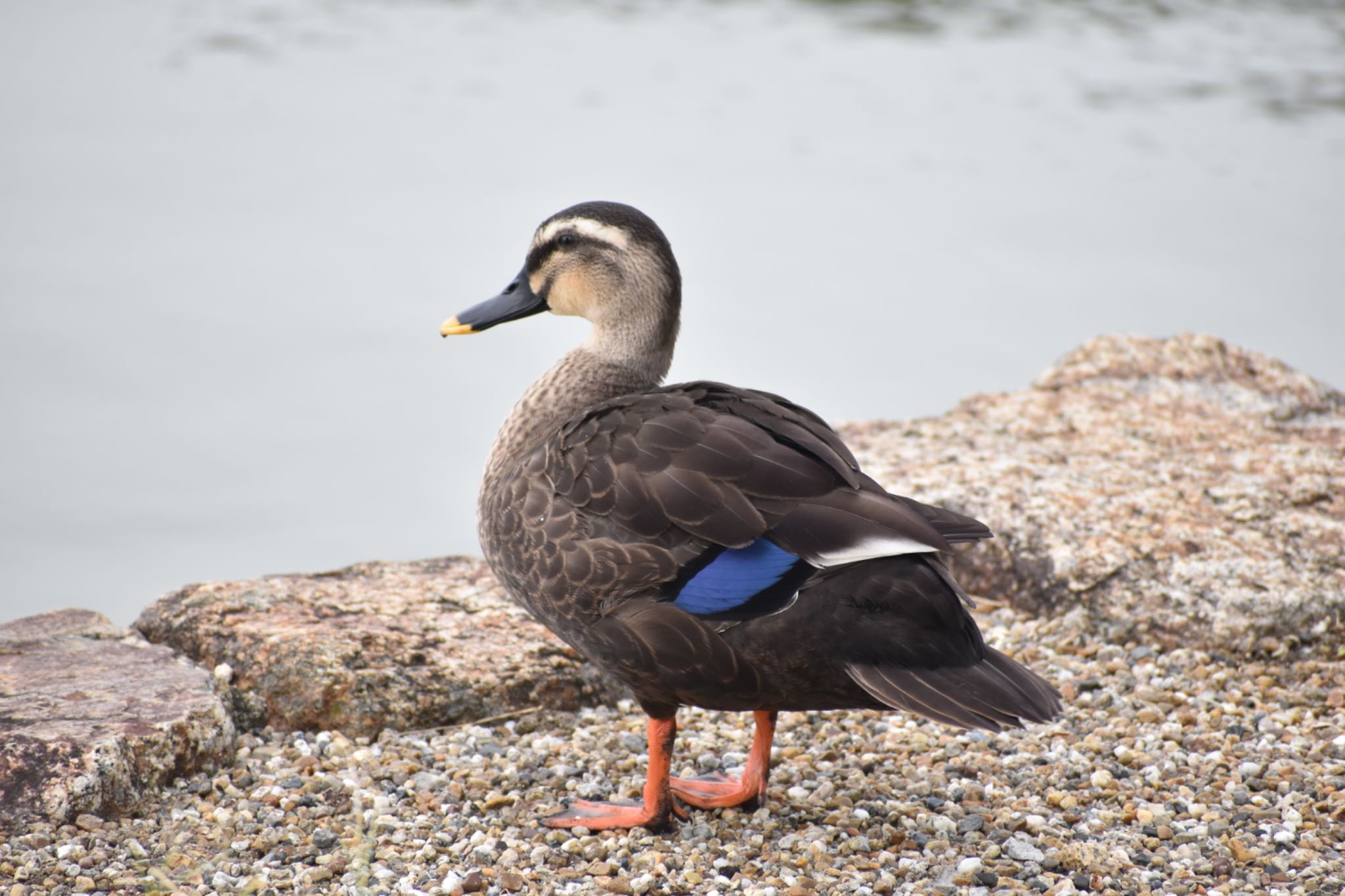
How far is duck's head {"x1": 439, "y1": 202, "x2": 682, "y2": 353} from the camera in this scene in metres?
3.87

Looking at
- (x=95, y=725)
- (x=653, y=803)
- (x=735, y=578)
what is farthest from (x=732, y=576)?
(x=95, y=725)

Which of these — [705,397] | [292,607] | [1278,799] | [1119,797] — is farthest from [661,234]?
[1278,799]

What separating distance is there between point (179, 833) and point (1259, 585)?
323 centimetres

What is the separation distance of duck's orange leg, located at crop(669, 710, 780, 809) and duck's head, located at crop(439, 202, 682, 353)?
1142 mm

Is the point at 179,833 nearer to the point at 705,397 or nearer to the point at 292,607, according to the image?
the point at 292,607

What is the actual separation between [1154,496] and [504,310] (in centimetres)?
236

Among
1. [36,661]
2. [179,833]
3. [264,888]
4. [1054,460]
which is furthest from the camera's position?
[1054,460]

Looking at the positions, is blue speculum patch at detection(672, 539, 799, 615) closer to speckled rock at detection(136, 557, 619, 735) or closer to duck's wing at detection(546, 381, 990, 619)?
duck's wing at detection(546, 381, 990, 619)

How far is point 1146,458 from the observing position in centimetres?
512

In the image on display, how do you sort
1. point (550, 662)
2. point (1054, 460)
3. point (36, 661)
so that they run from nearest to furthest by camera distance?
1. point (36, 661)
2. point (550, 662)
3. point (1054, 460)

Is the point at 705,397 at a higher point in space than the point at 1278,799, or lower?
higher

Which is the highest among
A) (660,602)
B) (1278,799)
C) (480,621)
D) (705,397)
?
(705,397)

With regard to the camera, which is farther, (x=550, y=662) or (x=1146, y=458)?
(x=1146, y=458)

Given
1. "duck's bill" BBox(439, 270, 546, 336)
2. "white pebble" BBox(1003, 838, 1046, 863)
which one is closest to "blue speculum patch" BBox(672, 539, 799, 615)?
"white pebble" BBox(1003, 838, 1046, 863)
